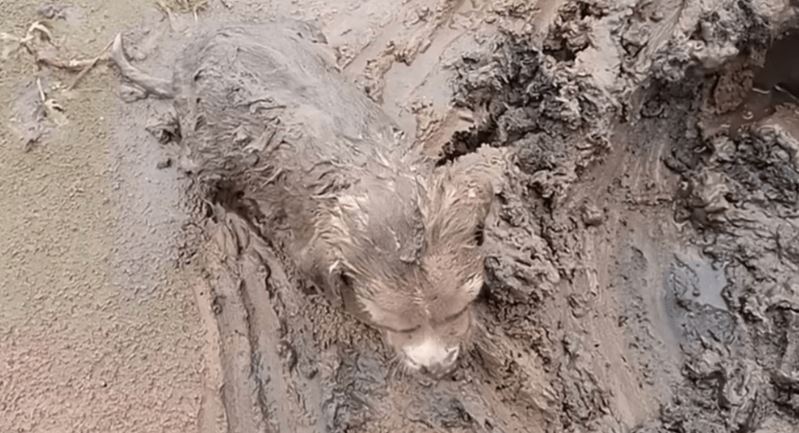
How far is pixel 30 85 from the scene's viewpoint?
4.98 meters

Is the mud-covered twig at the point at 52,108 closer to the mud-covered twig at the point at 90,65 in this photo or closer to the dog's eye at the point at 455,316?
the mud-covered twig at the point at 90,65

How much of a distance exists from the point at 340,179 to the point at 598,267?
1493mm

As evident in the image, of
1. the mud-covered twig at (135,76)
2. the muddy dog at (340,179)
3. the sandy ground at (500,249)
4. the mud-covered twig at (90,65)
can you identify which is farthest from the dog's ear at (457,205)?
the mud-covered twig at (90,65)

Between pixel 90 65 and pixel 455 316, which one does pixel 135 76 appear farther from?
pixel 455 316

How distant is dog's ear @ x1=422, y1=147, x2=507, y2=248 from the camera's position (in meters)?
3.32

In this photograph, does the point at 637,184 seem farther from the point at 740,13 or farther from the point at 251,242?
the point at 251,242

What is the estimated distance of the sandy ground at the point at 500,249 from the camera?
426 cm

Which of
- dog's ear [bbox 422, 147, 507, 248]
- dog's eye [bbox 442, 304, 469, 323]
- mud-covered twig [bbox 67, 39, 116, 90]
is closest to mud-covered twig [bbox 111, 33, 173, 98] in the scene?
mud-covered twig [bbox 67, 39, 116, 90]

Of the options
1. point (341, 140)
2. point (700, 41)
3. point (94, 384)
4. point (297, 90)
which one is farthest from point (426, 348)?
point (700, 41)

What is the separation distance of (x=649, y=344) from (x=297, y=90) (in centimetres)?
197

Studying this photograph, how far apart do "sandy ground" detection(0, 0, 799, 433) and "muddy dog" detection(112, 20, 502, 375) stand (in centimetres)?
45

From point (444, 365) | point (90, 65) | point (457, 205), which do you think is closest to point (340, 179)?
point (457, 205)

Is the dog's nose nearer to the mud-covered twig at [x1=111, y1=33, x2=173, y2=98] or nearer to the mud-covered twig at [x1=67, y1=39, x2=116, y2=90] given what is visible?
the mud-covered twig at [x1=111, y1=33, x2=173, y2=98]

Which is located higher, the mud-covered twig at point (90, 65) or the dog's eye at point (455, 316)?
the dog's eye at point (455, 316)
